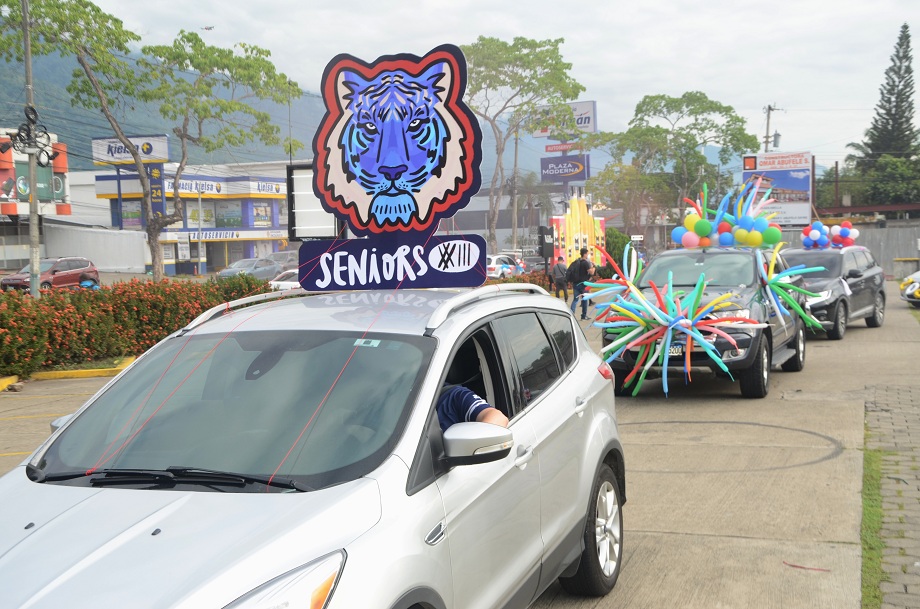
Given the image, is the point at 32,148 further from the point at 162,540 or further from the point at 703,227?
the point at 162,540

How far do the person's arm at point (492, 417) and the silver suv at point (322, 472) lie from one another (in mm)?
178

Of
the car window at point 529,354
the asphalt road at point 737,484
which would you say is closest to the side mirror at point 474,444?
the car window at point 529,354

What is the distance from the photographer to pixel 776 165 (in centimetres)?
5797

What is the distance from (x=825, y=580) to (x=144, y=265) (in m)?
64.2

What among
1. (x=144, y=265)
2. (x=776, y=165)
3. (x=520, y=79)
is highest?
(x=520, y=79)

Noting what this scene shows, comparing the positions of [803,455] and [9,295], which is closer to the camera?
[803,455]

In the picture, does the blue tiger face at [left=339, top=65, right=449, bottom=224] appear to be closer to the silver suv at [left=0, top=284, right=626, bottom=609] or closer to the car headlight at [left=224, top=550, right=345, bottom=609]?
the silver suv at [left=0, top=284, right=626, bottom=609]

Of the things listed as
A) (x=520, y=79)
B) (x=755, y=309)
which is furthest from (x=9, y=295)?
(x=520, y=79)

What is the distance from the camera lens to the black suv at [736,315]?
36.6 feet

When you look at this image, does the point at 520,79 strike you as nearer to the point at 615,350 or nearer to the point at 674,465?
the point at 615,350

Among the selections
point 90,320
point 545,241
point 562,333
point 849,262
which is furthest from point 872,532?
point 545,241

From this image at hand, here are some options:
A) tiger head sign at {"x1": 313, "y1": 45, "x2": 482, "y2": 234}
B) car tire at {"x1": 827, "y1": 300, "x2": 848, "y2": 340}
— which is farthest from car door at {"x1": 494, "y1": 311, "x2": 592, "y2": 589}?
car tire at {"x1": 827, "y1": 300, "x2": 848, "y2": 340}

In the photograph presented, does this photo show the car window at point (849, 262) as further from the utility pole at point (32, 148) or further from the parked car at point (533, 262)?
the parked car at point (533, 262)

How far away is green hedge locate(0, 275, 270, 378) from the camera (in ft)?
48.8
